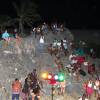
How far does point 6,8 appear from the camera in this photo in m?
61.2

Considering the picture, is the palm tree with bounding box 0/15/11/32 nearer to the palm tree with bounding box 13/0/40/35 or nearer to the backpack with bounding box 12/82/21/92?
the palm tree with bounding box 13/0/40/35

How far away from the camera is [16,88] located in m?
37.9

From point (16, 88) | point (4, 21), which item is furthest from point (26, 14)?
point (16, 88)

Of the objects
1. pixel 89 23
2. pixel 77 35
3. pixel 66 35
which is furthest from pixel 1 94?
pixel 89 23

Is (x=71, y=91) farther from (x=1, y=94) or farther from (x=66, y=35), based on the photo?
(x=66, y=35)

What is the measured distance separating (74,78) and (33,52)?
3.77m

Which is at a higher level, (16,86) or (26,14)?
(26,14)

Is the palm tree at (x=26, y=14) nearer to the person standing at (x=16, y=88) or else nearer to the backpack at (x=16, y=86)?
the person standing at (x=16, y=88)

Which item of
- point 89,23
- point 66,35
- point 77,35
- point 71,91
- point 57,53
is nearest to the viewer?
point 71,91

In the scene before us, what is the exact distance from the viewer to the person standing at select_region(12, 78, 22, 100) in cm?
3788

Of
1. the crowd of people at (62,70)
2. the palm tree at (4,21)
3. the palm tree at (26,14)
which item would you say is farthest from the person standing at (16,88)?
the palm tree at (4,21)

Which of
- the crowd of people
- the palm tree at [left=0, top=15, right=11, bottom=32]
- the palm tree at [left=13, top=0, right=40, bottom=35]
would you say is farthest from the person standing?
the palm tree at [left=0, top=15, right=11, bottom=32]

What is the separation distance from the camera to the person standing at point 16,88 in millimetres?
37875

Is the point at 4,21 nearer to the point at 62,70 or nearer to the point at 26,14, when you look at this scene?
the point at 26,14
